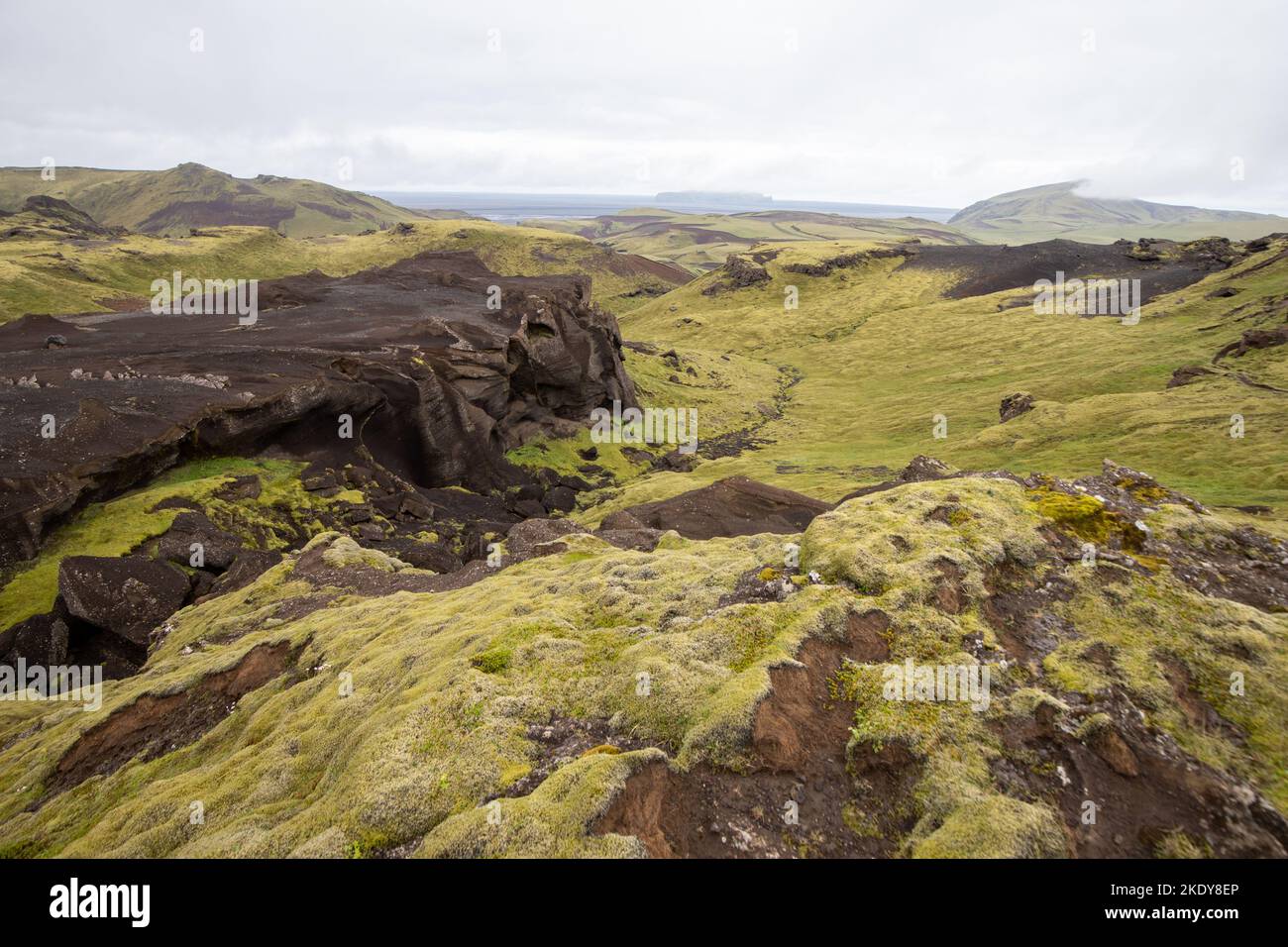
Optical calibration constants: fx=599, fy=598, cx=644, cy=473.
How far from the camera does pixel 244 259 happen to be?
139125 mm

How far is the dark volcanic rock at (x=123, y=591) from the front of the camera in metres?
23.8

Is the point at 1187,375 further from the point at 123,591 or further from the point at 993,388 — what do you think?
the point at 123,591

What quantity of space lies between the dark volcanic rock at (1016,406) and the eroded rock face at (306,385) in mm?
42050

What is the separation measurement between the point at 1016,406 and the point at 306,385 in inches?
2521

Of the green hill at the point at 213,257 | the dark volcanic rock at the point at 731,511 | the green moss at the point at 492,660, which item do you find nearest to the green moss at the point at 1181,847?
the green moss at the point at 492,660

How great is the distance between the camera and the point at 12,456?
29594mm

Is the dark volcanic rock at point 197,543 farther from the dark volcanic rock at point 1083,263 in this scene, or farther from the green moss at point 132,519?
the dark volcanic rock at point 1083,263

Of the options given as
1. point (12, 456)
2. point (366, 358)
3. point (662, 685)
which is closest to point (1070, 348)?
point (366, 358)

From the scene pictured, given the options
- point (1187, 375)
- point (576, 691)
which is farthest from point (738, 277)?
point (576, 691)

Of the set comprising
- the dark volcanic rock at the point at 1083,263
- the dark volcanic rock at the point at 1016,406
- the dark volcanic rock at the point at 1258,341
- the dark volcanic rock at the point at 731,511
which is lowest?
the dark volcanic rock at the point at 731,511

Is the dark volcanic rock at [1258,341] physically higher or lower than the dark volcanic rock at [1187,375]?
higher

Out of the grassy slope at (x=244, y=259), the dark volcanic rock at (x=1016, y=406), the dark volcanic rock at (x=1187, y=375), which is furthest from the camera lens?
the grassy slope at (x=244, y=259)

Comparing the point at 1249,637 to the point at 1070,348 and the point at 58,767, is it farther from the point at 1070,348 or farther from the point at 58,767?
the point at 1070,348

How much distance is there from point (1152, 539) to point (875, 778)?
11.3 metres
